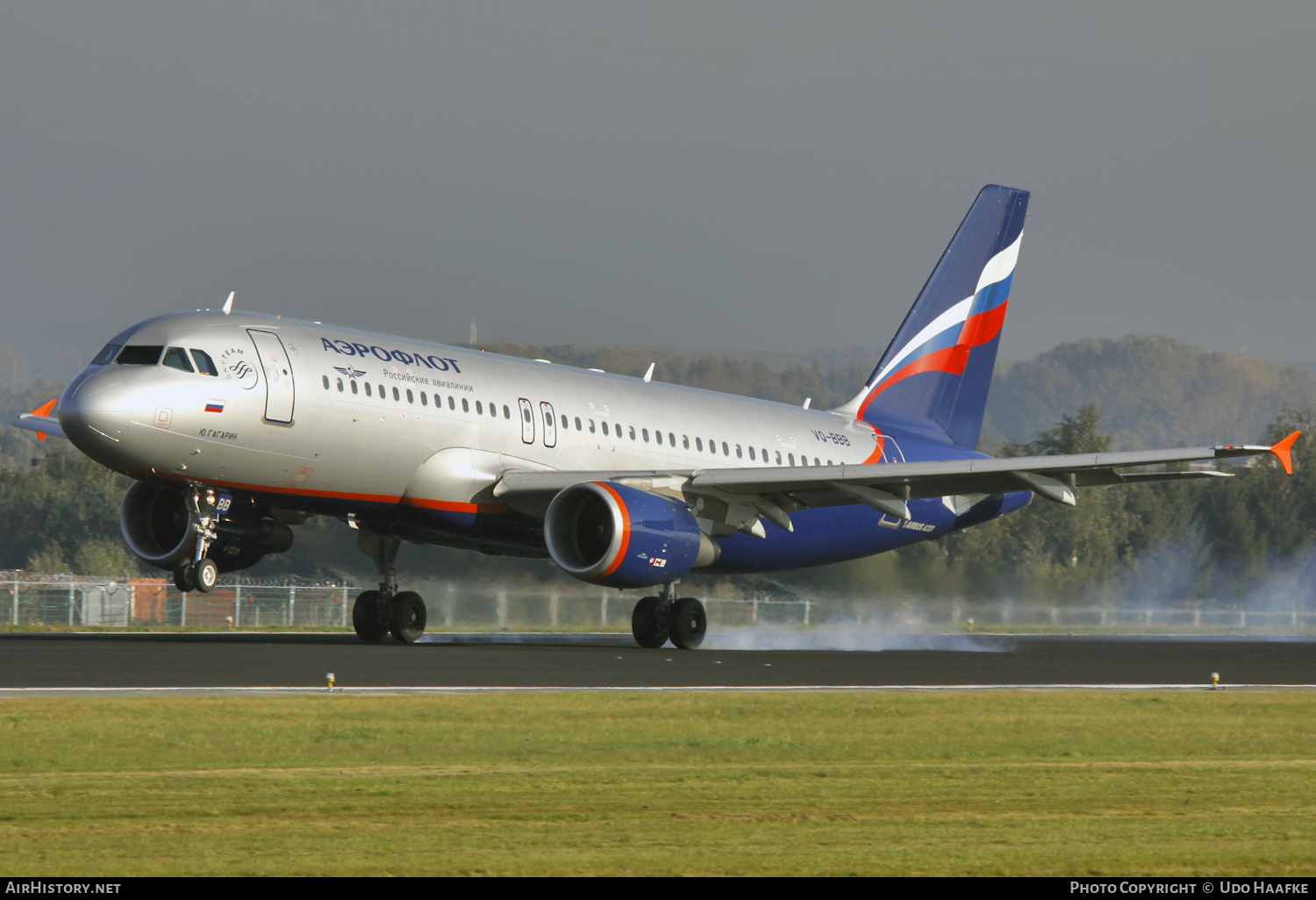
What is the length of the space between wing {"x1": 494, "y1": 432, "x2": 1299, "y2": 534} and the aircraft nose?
20.7 ft

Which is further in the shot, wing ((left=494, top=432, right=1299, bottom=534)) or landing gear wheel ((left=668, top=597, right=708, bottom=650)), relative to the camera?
landing gear wheel ((left=668, top=597, right=708, bottom=650))

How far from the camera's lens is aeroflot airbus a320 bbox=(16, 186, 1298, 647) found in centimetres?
2353

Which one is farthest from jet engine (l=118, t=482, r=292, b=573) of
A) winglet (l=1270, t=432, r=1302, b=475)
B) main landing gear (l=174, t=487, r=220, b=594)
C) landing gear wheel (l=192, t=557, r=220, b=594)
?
winglet (l=1270, t=432, r=1302, b=475)

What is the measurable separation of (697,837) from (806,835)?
2.12 feet

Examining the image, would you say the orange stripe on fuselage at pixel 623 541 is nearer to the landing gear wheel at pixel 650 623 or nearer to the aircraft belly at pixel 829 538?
the landing gear wheel at pixel 650 623

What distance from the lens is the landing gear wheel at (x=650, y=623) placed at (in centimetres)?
2750

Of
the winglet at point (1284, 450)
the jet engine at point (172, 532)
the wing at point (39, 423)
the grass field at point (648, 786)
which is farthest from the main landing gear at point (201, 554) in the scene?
the winglet at point (1284, 450)

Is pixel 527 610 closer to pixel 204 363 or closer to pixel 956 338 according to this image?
pixel 956 338

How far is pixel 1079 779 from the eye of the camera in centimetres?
1150

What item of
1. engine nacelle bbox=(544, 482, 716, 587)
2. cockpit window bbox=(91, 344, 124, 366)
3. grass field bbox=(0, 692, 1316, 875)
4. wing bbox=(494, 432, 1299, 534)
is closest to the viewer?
grass field bbox=(0, 692, 1316, 875)

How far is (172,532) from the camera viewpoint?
27234 mm

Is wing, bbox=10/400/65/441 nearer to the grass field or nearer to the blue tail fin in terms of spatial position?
the grass field
